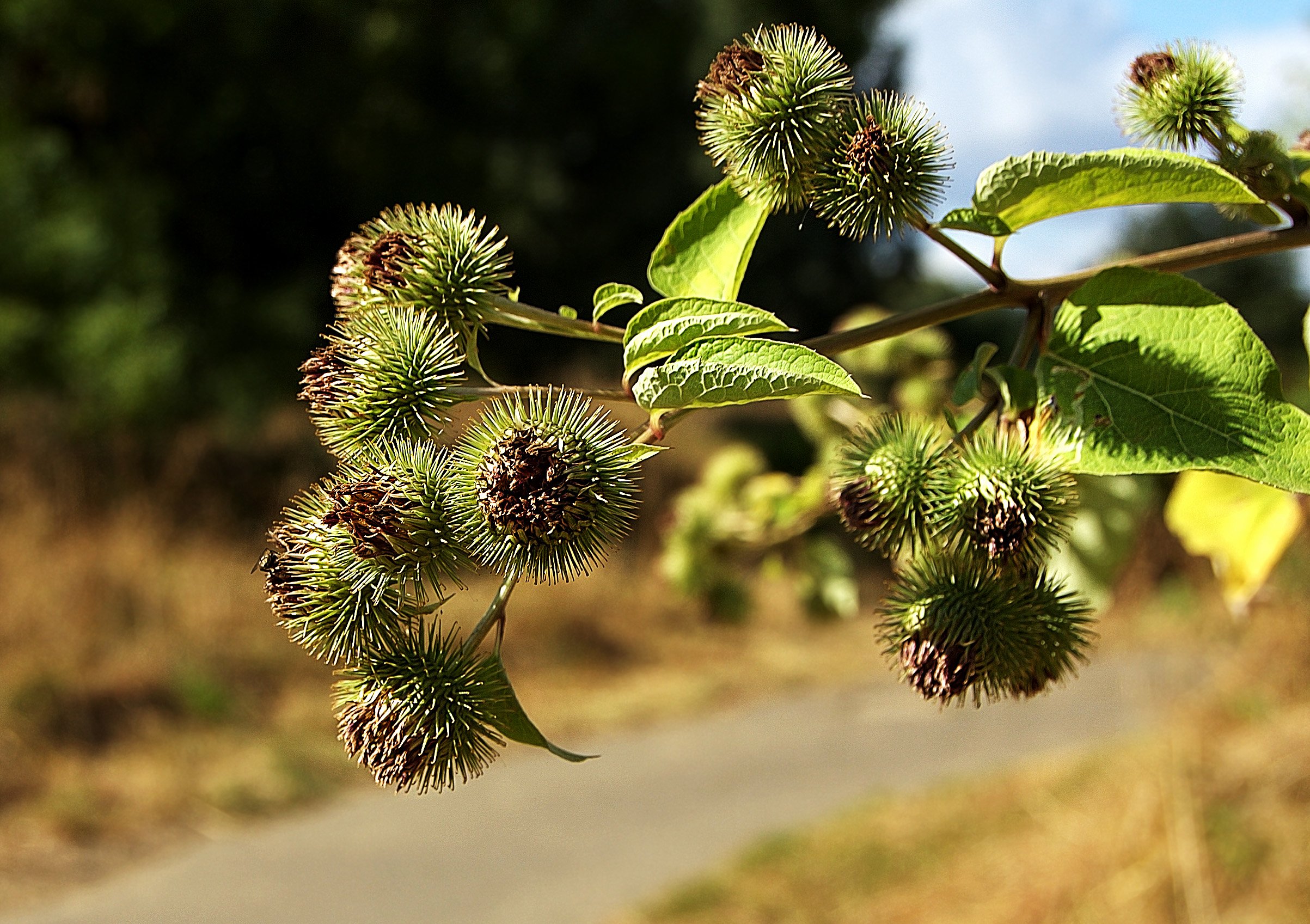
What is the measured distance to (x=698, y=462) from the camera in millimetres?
15969

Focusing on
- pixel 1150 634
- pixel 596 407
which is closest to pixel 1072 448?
pixel 596 407

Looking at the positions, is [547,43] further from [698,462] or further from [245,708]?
[245,708]

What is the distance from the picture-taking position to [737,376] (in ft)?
2.46

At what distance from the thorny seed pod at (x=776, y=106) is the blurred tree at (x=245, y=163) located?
10798 millimetres

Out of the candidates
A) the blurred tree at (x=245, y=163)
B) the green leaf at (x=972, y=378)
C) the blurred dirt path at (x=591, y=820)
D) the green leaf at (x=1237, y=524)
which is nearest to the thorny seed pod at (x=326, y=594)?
the green leaf at (x=972, y=378)

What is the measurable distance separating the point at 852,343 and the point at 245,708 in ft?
29.7

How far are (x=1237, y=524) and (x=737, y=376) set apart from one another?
4.47 feet

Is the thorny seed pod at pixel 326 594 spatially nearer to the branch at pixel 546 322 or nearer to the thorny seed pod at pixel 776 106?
the branch at pixel 546 322

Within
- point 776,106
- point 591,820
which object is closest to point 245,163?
point 591,820

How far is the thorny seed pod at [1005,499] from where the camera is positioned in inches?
35.7

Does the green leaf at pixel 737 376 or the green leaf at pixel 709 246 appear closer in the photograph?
the green leaf at pixel 737 376

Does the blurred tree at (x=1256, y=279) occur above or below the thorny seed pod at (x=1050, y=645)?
above

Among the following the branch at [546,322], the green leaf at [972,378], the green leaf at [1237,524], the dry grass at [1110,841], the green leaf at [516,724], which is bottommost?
the green leaf at [516,724]

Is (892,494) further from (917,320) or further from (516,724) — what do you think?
(516,724)
